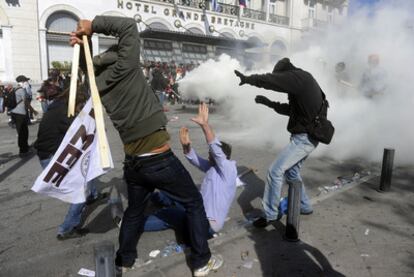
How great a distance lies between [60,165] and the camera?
10.4ft

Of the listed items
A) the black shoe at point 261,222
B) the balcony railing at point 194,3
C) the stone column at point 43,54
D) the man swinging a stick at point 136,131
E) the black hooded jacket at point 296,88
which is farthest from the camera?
the balcony railing at point 194,3

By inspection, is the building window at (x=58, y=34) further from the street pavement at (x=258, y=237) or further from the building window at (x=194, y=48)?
the street pavement at (x=258, y=237)

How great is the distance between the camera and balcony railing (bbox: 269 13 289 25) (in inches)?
1198

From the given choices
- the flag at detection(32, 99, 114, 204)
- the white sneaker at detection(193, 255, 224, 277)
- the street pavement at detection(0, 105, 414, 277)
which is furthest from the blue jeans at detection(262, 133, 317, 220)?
the flag at detection(32, 99, 114, 204)

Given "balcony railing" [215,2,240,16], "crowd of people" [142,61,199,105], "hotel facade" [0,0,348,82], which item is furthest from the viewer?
"balcony railing" [215,2,240,16]

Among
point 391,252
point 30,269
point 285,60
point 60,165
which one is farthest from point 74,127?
point 391,252

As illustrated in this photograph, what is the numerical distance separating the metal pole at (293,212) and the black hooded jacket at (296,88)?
637mm

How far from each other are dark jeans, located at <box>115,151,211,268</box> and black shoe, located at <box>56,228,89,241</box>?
975mm

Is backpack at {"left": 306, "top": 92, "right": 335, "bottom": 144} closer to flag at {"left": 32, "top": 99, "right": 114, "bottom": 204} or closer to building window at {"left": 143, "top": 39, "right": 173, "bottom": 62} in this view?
flag at {"left": 32, "top": 99, "right": 114, "bottom": 204}

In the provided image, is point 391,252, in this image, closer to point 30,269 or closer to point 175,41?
point 30,269

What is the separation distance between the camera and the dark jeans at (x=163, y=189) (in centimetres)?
278

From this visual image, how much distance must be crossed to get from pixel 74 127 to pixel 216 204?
1.51 m

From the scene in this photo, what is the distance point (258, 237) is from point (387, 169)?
254 cm

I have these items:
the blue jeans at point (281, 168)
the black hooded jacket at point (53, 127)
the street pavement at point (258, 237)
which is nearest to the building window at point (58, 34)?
the street pavement at point (258, 237)
